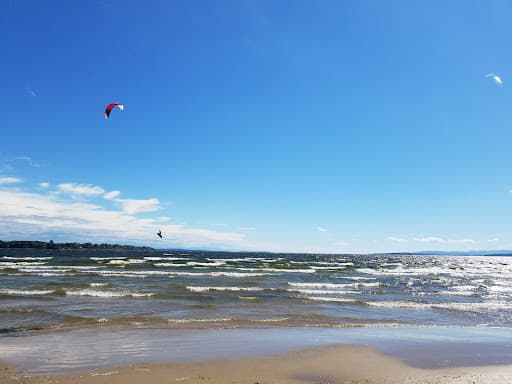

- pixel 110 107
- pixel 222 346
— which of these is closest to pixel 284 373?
pixel 222 346

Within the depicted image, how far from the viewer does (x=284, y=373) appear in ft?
29.8

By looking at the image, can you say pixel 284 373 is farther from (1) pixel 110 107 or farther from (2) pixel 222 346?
(1) pixel 110 107

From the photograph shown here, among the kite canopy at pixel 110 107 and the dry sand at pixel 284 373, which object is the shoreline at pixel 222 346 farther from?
the kite canopy at pixel 110 107

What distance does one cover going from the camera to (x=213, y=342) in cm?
1213

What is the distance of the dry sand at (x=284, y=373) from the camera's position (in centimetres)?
847

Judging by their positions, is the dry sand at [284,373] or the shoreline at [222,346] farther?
the shoreline at [222,346]

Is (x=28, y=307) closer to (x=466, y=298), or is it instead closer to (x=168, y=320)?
(x=168, y=320)

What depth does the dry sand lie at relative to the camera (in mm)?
8469

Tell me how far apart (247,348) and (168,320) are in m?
5.26

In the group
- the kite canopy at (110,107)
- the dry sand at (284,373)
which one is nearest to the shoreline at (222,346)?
the dry sand at (284,373)

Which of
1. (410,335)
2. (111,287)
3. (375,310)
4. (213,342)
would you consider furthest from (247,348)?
(111,287)

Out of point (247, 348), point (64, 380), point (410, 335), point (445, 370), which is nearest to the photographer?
point (64, 380)

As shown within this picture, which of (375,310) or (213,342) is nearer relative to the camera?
(213,342)

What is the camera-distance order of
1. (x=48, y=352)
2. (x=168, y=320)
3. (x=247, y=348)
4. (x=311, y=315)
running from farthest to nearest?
(x=311, y=315) → (x=168, y=320) → (x=247, y=348) → (x=48, y=352)
